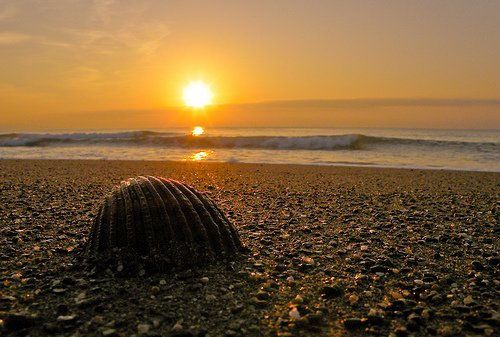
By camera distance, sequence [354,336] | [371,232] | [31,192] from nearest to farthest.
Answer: [354,336] < [371,232] < [31,192]

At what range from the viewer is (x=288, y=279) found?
4.22 metres

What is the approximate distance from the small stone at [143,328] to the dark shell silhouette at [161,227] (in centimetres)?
103

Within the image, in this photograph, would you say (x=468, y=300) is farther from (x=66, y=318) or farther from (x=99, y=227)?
(x=99, y=227)

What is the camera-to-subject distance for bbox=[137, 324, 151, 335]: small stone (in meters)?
3.13

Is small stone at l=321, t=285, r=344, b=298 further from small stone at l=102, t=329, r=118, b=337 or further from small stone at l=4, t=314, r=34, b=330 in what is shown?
small stone at l=4, t=314, r=34, b=330


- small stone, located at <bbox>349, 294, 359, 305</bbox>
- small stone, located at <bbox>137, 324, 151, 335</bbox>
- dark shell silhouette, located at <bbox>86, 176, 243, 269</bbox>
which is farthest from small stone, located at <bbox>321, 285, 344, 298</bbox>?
small stone, located at <bbox>137, 324, 151, 335</bbox>

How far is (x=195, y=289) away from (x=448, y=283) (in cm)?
265

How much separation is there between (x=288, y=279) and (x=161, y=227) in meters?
1.51

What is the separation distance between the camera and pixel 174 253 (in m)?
4.30

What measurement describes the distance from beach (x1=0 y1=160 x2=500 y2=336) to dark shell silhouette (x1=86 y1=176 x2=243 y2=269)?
23cm

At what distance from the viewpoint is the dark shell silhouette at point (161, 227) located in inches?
170

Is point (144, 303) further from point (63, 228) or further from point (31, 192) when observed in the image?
point (31, 192)

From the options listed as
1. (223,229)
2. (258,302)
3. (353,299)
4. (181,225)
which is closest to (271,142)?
(223,229)

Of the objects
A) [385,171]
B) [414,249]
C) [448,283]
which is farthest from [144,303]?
[385,171]
